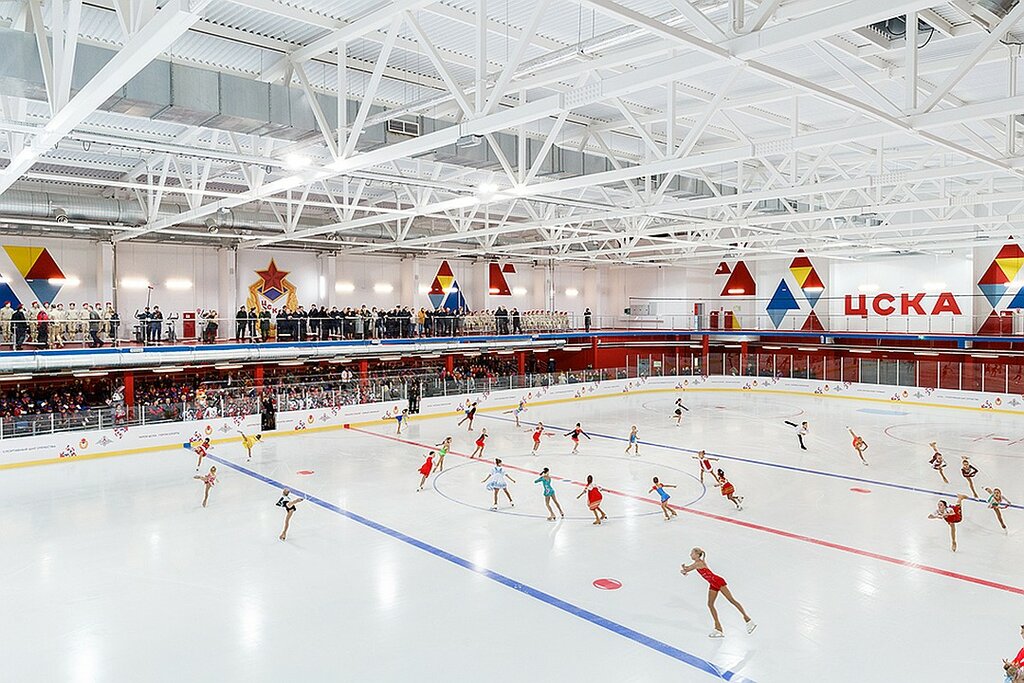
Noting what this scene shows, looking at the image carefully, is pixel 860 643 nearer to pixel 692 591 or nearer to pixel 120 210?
pixel 692 591

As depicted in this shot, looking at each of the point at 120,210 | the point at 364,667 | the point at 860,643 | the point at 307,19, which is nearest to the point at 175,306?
the point at 120,210

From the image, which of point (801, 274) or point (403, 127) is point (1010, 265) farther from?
point (403, 127)

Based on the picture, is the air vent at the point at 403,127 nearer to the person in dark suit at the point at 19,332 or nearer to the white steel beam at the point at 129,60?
the white steel beam at the point at 129,60

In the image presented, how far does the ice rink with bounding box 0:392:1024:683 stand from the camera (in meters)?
8.41

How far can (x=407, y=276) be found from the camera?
134ft

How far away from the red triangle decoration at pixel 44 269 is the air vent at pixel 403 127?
23642 mm

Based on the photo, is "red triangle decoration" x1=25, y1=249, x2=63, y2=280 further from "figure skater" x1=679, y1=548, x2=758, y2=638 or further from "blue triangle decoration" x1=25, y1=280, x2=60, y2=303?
"figure skater" x1=679, y1=548, x2=758, y2=638

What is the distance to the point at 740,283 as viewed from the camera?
48594 millimetres

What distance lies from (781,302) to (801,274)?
85.8 inches

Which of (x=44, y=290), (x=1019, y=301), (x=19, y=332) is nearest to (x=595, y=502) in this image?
(x=19, y=332)

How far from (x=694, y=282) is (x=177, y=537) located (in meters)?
41.7

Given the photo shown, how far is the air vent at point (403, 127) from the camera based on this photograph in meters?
12.5

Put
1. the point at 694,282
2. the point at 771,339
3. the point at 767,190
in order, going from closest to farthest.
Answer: the point at 767,190 < the point at 771,339 < the point at 694,282

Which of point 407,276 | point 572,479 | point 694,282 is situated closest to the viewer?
point 572,479
